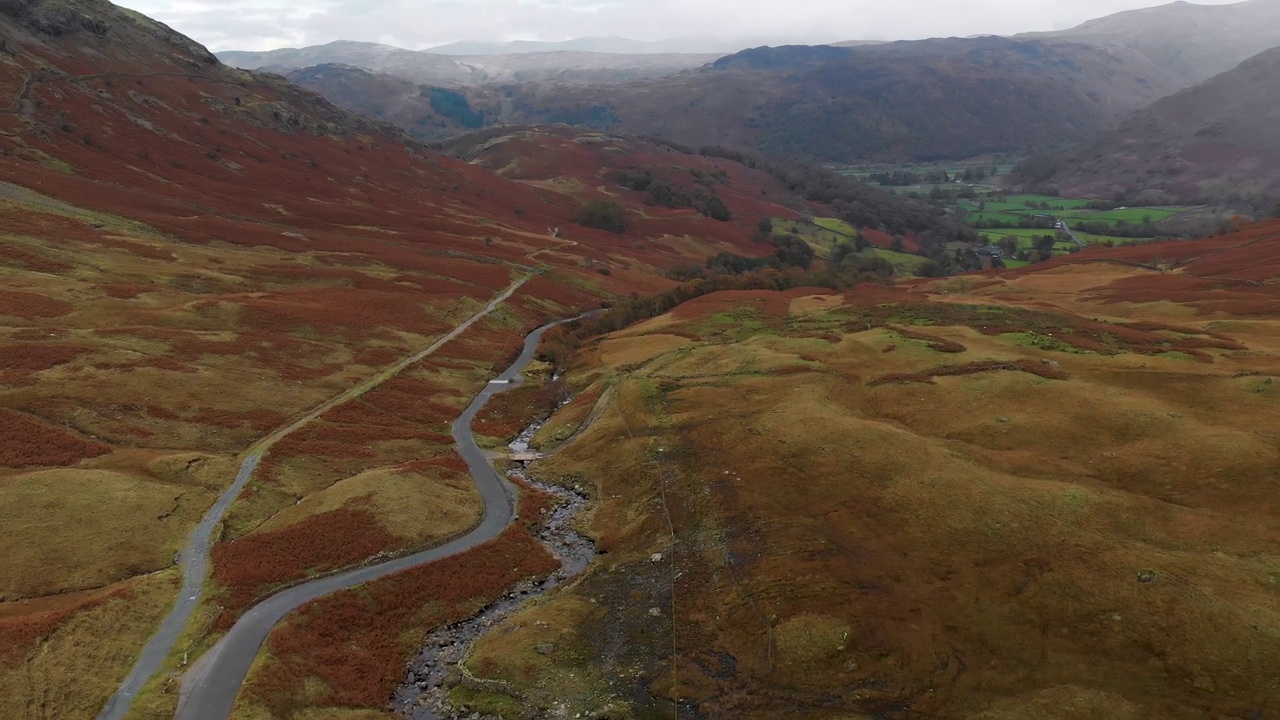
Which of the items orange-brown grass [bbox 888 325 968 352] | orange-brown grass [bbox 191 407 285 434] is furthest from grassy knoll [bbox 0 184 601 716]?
orange-brown grass [bbox 888 325 968 352]

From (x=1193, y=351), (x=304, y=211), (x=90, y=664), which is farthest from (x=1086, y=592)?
(x=304, y=211)

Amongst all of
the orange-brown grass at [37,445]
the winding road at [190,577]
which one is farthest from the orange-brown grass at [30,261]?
the winding road at [190,577]

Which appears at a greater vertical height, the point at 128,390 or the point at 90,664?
the point at 128,390

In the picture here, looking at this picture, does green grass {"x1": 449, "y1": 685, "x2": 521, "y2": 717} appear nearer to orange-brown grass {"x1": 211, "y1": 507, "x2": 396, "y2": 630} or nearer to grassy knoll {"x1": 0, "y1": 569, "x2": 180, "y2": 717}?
orange-brown grass {"x1": 211, "y1": 507, "x2": 396, "y2": 630}

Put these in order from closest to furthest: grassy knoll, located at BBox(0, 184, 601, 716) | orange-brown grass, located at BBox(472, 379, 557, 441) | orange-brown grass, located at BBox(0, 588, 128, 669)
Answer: orange-brown grass, located at BBox(0, 588, 128, 669) → grassy knoll, located at BBox(0, 184, 601, 716) → orange-brown grass, located at BBox(472, 379, 557, 441)

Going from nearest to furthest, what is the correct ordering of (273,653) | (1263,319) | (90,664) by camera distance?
(90,664)
(273,653)
(1263,319)

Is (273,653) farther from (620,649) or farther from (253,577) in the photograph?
(620,649)
